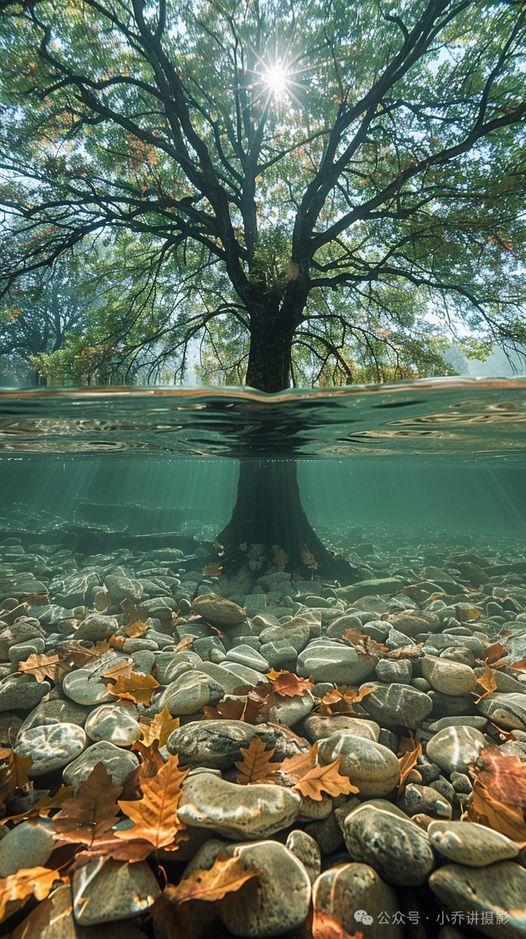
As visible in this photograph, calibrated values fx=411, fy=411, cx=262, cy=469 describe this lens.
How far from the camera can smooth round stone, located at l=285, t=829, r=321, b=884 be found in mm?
1709

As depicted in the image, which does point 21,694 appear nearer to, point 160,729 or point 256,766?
point 160,729

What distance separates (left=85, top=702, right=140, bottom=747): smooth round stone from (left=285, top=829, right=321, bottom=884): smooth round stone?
1.11 metres

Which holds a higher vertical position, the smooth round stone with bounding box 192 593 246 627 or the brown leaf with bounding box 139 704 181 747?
the brown leaf with bounding box 139 704 181 747

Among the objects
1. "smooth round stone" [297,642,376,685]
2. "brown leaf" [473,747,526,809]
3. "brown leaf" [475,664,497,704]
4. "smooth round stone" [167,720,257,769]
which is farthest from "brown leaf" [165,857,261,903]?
"brown leaf" [475,664,497,704]

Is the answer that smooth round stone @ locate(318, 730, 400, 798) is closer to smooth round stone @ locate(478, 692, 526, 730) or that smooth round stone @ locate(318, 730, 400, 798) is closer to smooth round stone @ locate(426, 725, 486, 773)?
smooth round stone @ locate(426, 725, 486, 773)

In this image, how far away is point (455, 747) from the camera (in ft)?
7.94

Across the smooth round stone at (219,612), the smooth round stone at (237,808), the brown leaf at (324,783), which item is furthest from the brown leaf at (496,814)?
the smooth round stone at (219,612)

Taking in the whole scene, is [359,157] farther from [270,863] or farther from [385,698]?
[270,863]

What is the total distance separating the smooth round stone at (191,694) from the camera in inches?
108

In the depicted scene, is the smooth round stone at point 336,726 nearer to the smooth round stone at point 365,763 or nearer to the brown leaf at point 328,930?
the smooth round stone at point 365,763

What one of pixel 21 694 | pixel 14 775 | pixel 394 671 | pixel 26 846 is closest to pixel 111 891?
pixel 26 846

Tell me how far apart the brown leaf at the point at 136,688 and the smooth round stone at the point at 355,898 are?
1707 millimetres

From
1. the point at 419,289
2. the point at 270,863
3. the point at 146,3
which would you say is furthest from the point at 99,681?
the point at 419,289

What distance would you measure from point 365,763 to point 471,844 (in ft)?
1.81
